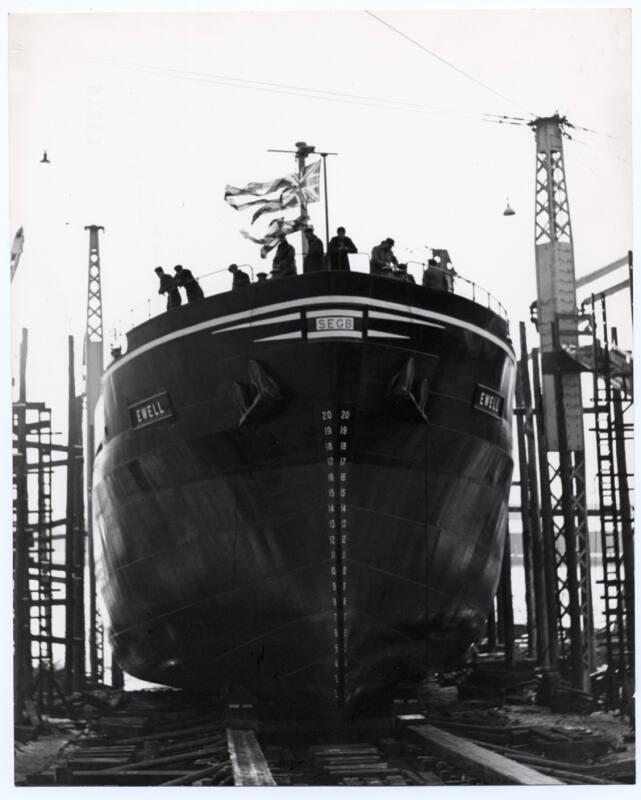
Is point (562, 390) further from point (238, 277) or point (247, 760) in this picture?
point (247, 760)

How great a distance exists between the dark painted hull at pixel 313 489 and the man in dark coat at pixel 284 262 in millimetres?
539

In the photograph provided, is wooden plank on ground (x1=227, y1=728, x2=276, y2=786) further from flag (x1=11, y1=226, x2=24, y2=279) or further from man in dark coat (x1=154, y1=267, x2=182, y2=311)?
flag (x1=11, y1=226, x2=24, y2=279)

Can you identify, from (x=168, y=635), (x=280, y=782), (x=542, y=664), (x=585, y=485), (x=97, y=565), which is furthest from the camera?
(x=97, y=565)

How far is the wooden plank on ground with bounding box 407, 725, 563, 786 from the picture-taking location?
10977 millimetres

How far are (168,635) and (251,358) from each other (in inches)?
140

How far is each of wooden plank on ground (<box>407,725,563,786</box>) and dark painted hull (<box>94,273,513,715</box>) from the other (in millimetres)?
989

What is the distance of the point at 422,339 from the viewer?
13273 mm

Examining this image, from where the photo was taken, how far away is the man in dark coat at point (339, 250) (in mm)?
13156

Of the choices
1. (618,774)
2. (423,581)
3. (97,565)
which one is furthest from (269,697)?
(97,565)

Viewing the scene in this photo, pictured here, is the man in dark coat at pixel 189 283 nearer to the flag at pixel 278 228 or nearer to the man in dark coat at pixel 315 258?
the flag at pixel 278 228

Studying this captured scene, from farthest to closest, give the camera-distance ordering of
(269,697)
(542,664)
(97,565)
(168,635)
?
(97,565), (542,664), (168,635), (269,697)

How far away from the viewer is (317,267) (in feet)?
43.5

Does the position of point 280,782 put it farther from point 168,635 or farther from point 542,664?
point 542,664

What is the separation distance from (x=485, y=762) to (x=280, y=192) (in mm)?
6491
